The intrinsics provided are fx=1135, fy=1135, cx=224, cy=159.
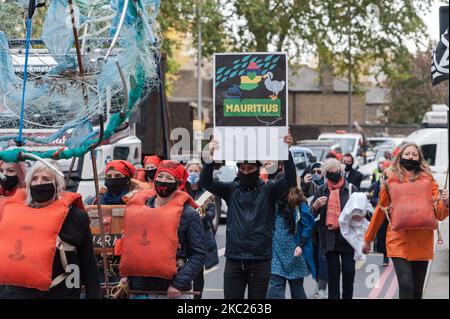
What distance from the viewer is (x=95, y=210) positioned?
9070 mm

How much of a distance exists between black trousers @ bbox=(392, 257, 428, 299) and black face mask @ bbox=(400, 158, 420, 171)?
798 millimetres

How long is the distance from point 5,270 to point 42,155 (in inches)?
33.7

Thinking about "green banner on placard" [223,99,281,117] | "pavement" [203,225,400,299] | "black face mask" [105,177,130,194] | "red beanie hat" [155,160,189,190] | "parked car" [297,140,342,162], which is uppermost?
"green banner on placard" [223,99,281,117]

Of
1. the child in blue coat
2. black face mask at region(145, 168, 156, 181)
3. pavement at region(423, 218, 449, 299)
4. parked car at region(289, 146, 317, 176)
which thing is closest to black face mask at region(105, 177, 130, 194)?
the child in blue coat

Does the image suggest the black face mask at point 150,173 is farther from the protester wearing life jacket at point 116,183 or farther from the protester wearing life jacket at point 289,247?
the protester wearing life jacket at point 116,183

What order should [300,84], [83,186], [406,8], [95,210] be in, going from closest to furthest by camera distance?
[95,210] → [83,186] → [406,8] → [300,84]

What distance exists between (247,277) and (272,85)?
61.1 inches

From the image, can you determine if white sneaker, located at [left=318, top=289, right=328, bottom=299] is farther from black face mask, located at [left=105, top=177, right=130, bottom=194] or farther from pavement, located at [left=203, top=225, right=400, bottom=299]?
black face mask, located at [left=105, top=177, right=130, bottom=194]

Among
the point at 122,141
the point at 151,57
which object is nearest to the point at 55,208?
the point at 151,57

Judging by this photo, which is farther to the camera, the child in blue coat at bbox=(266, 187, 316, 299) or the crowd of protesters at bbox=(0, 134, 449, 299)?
the child in blue coat at bbox=(266, 187, 316, 299)

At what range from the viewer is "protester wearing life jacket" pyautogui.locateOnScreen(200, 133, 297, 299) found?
9.04 meters

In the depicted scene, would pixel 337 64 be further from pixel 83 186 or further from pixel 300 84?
pixel 300 84

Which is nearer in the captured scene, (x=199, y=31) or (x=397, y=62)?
(x=199, y=31)

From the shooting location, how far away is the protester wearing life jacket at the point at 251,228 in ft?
29.7
